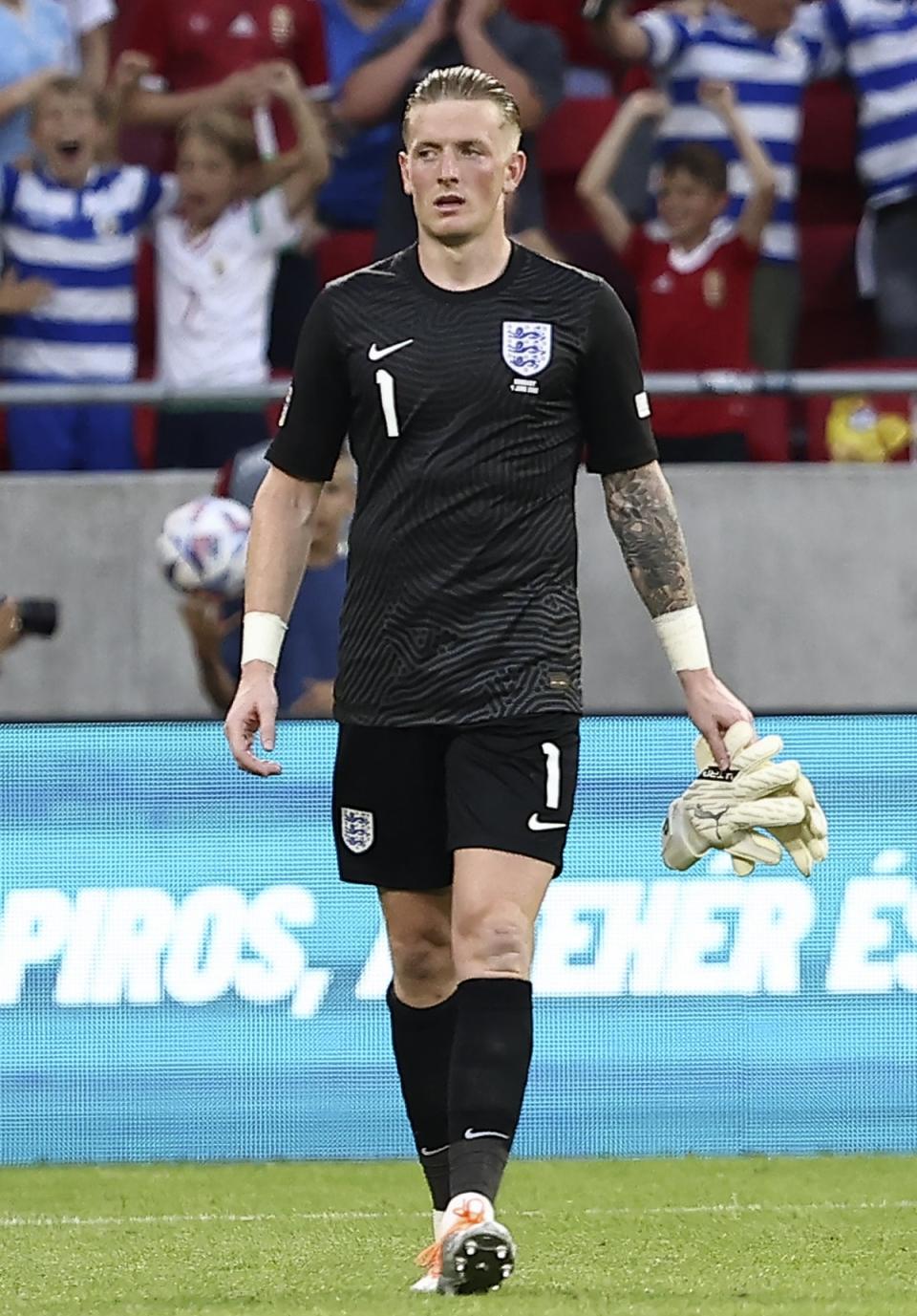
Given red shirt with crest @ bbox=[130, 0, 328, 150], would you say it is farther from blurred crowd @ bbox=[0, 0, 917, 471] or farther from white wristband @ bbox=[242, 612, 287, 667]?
white wristband @ bbox=[242, 612, 287, 667]

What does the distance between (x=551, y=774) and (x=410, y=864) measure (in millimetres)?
324

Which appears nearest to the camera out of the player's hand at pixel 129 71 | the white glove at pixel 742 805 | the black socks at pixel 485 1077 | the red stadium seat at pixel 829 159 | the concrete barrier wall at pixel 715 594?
the black socks at pixel 485 1077

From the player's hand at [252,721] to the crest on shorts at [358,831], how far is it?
0.17 meters

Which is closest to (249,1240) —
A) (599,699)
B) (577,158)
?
(599,699)

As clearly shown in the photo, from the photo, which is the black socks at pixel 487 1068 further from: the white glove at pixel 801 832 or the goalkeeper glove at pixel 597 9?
the goalkeeper glove at pixel 597 9

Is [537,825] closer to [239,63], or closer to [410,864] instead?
[410,864]

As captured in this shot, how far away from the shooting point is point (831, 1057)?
779 cm

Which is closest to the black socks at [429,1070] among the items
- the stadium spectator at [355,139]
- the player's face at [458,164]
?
the player's face at [458,164]

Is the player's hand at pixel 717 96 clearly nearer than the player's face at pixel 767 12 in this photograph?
Yes

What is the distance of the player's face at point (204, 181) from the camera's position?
1081 cm

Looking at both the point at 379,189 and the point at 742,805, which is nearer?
the point at 742,805

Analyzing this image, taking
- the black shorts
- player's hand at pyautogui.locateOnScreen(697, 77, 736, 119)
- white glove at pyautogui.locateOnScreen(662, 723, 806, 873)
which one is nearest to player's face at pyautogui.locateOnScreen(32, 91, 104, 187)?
player's hand at pyautogui.locateOnScreen(697, 77, 736, 119)

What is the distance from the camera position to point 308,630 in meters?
9.34

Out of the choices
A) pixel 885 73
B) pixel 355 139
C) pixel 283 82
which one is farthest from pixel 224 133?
pixel 885 73
